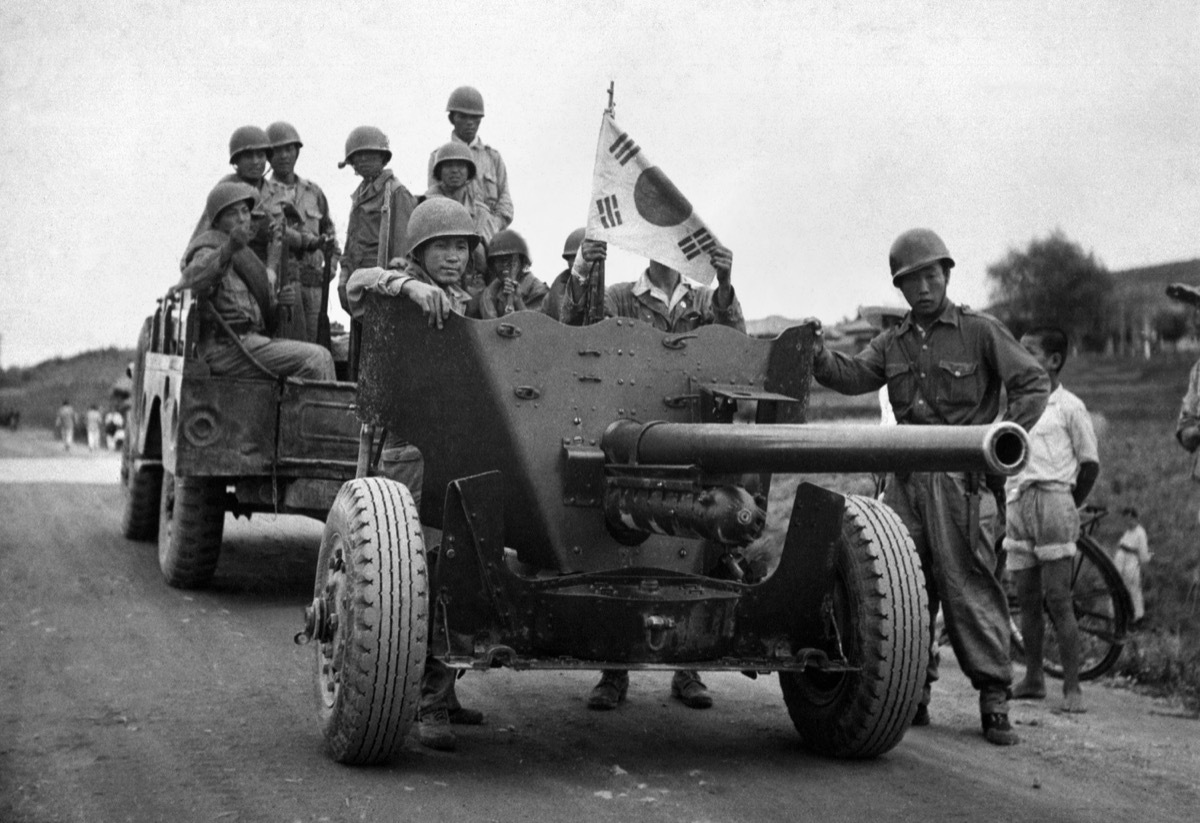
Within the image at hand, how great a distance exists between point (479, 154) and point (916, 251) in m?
5.08

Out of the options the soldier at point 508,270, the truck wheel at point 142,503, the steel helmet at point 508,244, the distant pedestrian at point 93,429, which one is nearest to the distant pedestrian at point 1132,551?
the soldier at point 508,270

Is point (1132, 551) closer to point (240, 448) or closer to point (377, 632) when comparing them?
point (240, 448)

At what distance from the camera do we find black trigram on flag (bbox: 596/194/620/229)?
7039 millimetres

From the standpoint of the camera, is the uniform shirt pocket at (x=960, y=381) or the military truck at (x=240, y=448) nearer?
the uniform shirt pocket at (x=960, y=381)

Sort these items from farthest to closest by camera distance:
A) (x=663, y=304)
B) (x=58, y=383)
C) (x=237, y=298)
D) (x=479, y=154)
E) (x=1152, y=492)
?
(x=58, y=383)
(x=479, y=154)
(x=1152, y=492)
(x=237, y=298)
(x=663, y=304)

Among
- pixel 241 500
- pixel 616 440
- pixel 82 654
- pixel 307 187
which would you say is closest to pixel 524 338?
pixel 616 440

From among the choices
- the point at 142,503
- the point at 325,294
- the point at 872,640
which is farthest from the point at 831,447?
the point at 142,503

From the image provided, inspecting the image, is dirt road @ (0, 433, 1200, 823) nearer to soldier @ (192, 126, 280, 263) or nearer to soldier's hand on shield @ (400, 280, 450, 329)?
soldier's hand on shield @ (400, 280, 450, 329)

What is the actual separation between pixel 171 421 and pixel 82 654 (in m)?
2.47

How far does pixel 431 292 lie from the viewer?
5723 mm

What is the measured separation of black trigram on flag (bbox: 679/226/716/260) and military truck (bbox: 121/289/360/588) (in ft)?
10.1

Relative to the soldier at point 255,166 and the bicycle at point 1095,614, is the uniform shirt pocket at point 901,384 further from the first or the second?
the soldier at point 255,166

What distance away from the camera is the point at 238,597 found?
955 centimetres

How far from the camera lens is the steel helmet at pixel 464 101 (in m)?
10.8
